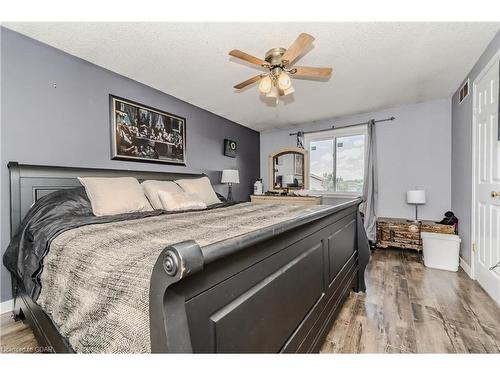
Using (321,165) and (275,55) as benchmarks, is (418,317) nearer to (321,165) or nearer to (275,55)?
(275,55)

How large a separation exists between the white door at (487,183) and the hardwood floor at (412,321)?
0.21 metres

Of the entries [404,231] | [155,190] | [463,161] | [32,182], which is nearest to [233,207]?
[155,190]

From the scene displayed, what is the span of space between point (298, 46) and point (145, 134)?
212 centimetres

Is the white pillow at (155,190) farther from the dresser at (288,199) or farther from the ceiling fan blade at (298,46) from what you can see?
the dresser at (288,199)

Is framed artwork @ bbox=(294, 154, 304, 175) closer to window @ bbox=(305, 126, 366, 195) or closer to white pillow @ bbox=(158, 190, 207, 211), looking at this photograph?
window @ bbox=(305, 126, 366, 195)

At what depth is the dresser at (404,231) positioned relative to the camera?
324 cm

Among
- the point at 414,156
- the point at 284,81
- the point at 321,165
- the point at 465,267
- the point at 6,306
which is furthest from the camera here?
the point at 321,165

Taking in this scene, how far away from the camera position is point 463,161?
296 centimetres

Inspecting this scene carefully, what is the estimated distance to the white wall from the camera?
3594 millimetres

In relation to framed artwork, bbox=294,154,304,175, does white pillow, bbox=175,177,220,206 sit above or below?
below

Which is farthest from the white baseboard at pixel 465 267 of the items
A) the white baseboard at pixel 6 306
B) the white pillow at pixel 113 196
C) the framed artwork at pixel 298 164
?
the white baseboard at pixel 6 306

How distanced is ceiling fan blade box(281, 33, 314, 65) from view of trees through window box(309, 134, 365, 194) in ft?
9.71

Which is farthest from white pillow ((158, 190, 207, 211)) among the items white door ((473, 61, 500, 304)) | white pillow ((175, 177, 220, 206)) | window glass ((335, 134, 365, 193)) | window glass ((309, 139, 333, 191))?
window glass ((335, 134, 365, 193))
